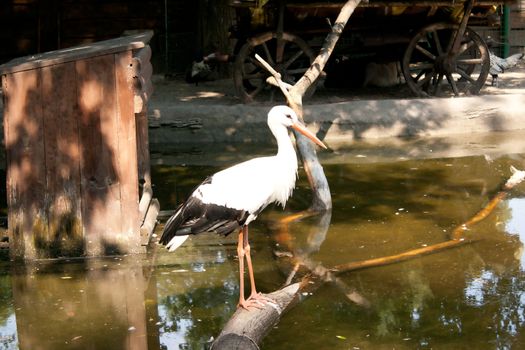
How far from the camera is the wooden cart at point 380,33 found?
1316 centimetres

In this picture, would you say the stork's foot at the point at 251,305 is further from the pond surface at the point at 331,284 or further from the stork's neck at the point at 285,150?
the stork's neck at the point at 285,150

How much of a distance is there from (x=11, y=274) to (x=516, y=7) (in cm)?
1411

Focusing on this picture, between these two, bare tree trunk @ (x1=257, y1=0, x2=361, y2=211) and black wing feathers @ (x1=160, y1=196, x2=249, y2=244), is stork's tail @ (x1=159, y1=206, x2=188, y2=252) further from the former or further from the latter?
bare tree trunk @ (x1=257, y1=0, x2=361, y2=211)

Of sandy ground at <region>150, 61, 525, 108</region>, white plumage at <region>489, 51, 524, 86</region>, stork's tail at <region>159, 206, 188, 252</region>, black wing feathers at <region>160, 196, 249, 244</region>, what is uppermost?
black wing feathers at <region>160, 196, 249, 244</region>

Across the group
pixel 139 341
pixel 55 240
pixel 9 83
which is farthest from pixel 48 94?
pixel 139 341

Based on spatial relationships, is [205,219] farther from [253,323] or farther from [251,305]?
[253,323]

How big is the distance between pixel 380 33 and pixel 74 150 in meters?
7.18

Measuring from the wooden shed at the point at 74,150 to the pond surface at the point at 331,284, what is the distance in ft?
0.74

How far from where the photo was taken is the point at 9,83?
7492mm

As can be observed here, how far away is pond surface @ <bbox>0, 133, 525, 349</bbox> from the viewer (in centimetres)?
609

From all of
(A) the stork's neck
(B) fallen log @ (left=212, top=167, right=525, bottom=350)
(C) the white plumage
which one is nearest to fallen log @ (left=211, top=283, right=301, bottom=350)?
(B) fallen log @ (left=212, top=167, right=525, bottom=350)

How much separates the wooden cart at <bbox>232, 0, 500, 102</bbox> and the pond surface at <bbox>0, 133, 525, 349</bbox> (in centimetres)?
369

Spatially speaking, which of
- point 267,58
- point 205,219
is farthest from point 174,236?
point 267,58

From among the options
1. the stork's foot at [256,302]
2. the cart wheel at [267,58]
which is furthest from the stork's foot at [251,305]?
the cart wheel at [267,58]
